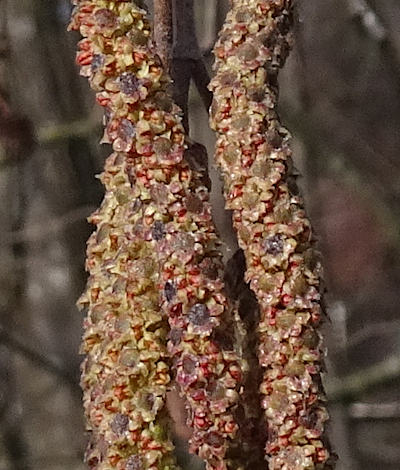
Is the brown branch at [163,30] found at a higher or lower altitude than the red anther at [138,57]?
higher

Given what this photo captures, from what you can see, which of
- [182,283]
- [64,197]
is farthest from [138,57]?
[64,197]

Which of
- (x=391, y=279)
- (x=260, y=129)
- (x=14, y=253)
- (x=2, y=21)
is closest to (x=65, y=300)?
(x=14, y=253)

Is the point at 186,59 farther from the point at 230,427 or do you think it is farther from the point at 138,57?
the point at 230,427

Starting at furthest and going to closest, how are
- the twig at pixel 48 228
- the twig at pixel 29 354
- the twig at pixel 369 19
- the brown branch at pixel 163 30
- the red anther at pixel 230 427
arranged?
1. the twig at pixel 48 228
2. the twig at pixel 369 19
3. the twig at pixel 29 354
4. the brown branch at pixel 163 30
5. the red anther at pixel 230 427

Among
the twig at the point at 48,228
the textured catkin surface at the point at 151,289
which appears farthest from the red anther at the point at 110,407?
the twig at the point at 48,228

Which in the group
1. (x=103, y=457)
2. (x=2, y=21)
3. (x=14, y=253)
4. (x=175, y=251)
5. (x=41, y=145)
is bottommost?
(x=103, y=457)

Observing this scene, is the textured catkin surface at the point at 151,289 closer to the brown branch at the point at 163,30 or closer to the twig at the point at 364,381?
the brown branch at the point at 163,30

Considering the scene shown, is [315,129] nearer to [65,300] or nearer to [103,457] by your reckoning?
[65,300]
